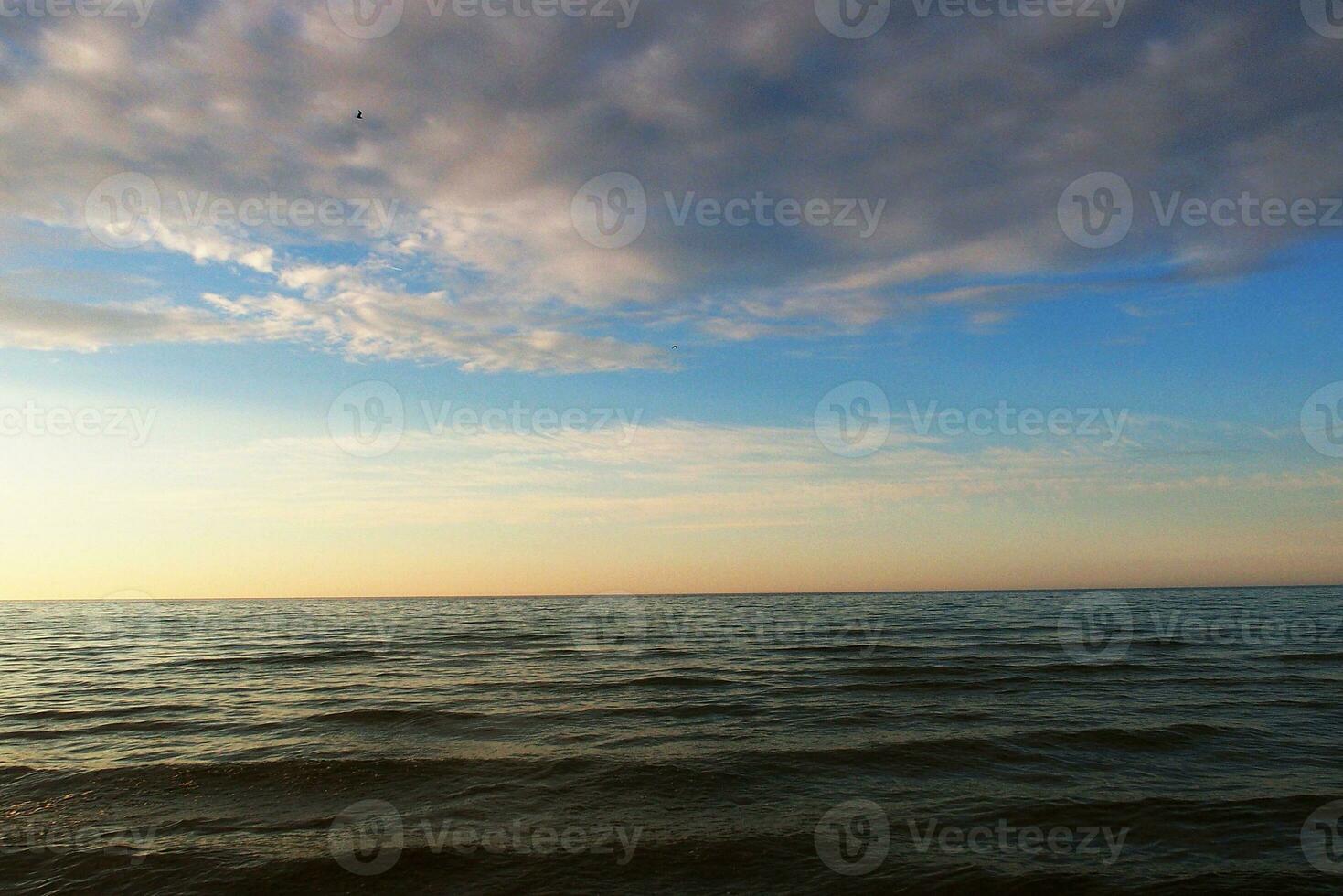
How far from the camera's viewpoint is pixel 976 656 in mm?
33469

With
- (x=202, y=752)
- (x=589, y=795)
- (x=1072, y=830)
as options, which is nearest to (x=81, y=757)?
(x=202, y=752)

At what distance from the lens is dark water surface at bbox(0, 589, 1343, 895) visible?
991 centimetres

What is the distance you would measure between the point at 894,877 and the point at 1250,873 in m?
4.73

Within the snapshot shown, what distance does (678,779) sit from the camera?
46.6 ft

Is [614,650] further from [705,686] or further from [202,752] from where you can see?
[202,752]

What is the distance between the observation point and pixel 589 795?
43.2ft

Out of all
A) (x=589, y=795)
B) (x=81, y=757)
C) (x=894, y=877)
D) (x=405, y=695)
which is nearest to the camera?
(x=894, y=877)

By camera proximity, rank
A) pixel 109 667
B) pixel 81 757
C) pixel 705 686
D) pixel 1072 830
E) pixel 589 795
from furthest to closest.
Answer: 1. pixel 109 667
2. pixel 705 686
3. pixel 81 757
4. pixel 589 795
5. pixel 1072 830

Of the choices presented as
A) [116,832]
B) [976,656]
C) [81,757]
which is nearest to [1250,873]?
[116,832]

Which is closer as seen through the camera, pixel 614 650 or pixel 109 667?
pixel 109 667

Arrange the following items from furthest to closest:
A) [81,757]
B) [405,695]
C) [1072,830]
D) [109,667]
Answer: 1. [109,667]
2. [405,695]
3. [81,757]
4. [1072,830]

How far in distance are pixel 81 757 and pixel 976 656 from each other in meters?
32.2

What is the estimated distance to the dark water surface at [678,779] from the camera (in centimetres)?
991

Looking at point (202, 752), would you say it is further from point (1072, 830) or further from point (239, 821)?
point (1072, 830)
